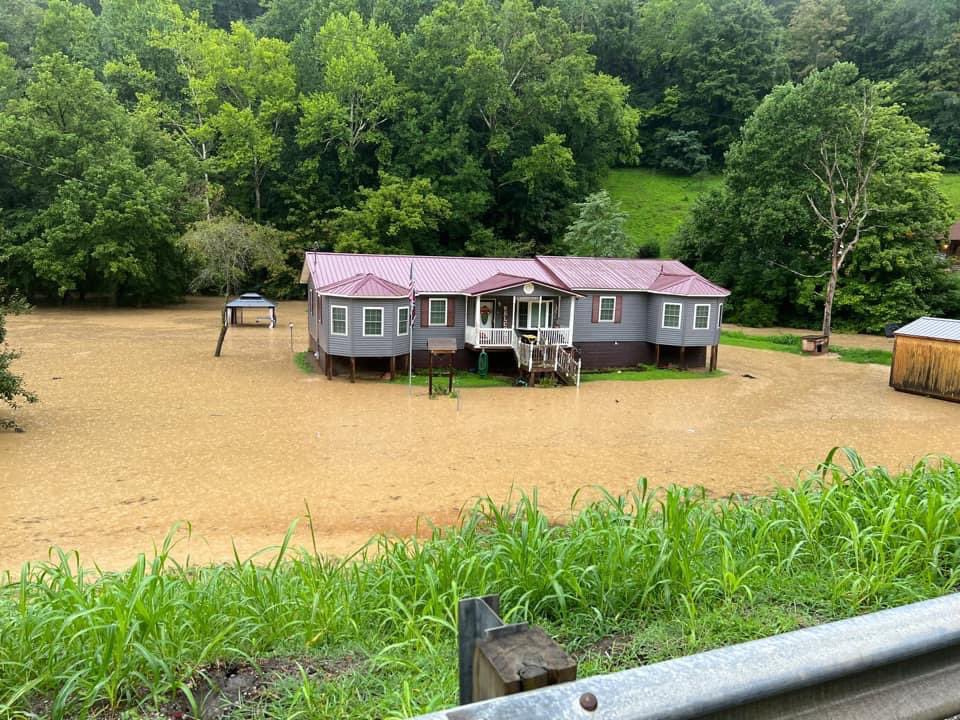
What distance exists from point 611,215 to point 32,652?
116 feet

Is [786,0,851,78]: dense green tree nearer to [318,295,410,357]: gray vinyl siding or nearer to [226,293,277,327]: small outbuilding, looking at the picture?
[226,293,277,327]: small outbuilding

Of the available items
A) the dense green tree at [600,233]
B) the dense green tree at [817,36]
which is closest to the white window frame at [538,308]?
the dense green tree at [600,233]

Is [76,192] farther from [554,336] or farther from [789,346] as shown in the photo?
[789,346]

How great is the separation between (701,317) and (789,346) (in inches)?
342

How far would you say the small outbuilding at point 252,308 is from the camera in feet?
97.7

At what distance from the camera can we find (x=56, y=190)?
34.9 metres

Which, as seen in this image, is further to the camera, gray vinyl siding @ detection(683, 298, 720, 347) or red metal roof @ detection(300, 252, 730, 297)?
gray vinyl siding @ detection(683, 298, 720, 347)

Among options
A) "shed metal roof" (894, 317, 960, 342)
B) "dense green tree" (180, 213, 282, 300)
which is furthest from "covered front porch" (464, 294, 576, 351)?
"dense green tree" (180, 213, 282, 300)

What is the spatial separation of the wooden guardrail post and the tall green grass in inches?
21.4

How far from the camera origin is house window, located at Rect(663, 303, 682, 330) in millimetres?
23062

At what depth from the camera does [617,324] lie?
2356 centimetres

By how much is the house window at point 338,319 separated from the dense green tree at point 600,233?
60.6ft

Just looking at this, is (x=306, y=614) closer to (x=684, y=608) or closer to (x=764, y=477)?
(x=684, y=608)

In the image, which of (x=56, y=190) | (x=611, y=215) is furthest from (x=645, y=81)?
(x=56, y=190)
